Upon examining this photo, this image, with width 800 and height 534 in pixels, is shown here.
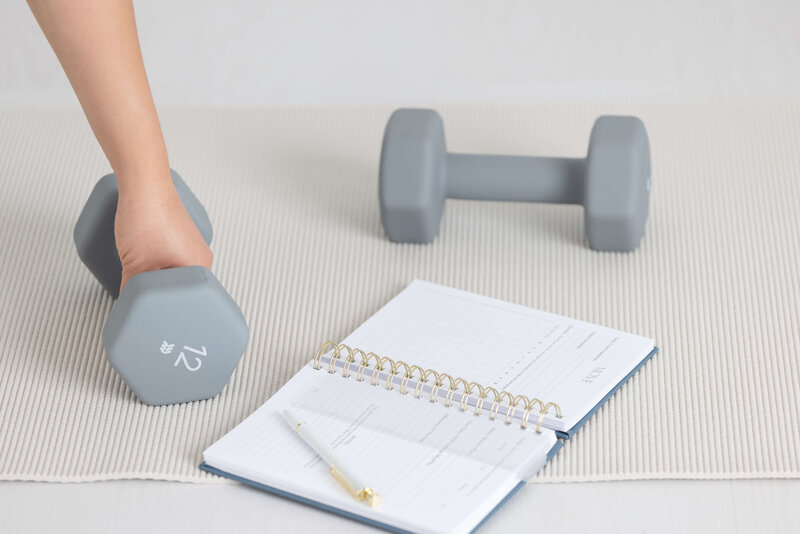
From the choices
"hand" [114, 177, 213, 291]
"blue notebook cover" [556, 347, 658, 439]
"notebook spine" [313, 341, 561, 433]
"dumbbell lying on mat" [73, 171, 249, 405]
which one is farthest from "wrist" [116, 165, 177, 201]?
"blue notebook cover" [556, 347, 658, 439]

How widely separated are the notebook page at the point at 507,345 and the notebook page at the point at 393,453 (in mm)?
61

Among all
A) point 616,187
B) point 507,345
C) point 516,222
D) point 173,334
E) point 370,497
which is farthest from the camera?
point 516,222

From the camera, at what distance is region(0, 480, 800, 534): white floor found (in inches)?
40.5

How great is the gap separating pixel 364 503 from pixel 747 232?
2.40 feet

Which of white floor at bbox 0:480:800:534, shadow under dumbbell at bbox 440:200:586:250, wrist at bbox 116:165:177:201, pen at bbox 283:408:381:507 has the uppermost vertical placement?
wrist at bbox 116:165:177:201

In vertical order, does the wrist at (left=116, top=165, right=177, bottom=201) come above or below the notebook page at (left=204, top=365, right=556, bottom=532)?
above

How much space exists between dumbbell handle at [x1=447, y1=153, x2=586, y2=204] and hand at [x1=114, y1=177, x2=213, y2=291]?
41 cm

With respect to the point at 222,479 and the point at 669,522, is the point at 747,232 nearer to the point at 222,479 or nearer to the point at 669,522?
the point at 669,522

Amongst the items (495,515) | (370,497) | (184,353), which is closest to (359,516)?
(370,497)

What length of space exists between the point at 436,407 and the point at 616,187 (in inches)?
16.9

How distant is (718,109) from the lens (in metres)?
1.77

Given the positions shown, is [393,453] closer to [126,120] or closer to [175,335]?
[175,335]

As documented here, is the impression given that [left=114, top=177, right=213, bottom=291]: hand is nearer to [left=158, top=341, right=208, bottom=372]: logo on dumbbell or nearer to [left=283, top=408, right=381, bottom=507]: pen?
[left=158, top=341, right=208, bottom=372]: logo on dumbbell

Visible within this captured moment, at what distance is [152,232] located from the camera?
1.19 metres
